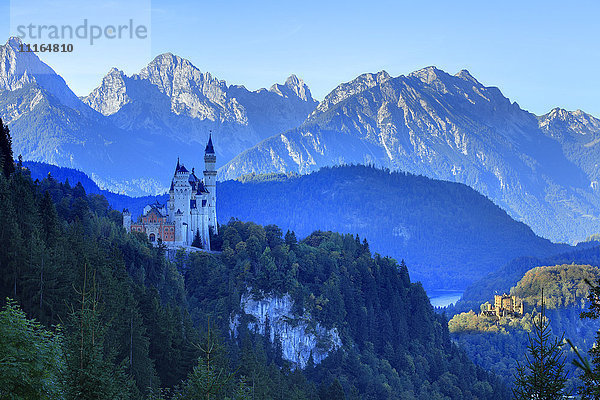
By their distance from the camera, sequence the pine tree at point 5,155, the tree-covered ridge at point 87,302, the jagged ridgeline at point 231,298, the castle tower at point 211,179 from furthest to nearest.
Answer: the castle tower at point 211,179, the pine tree at point 5,155, the jagged ridgeline at point 231,298, the tree-covered ridge at point 87,302

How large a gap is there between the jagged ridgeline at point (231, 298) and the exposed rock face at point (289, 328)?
0.70 meters

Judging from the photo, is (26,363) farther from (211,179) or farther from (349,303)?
(211,179)

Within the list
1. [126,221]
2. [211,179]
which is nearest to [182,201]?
[126,221]

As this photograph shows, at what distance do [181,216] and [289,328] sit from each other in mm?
27392

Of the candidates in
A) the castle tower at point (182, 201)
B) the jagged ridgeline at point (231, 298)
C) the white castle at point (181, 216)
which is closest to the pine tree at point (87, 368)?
the jagged ridgeline at point (231, 298)

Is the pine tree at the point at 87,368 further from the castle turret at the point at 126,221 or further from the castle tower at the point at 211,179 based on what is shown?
the castle tower at the point at 211,179

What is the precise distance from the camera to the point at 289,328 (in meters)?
151

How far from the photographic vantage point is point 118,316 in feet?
251

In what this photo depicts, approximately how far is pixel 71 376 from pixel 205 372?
686cm

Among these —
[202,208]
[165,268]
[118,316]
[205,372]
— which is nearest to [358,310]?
[202,208]

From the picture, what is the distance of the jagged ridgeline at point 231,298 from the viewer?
2899 inches

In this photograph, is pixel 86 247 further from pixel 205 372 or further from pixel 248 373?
pixel 205 372

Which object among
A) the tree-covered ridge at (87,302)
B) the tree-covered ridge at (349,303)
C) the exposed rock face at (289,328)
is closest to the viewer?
the tree-covered ridge at (87,302)

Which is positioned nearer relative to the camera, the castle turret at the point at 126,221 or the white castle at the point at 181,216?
the castle turret at the point at 126,221
